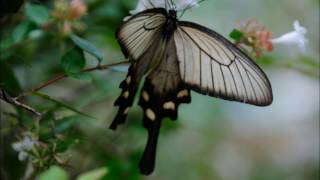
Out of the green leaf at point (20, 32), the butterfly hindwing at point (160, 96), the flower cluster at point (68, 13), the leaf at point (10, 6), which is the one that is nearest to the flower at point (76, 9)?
the flower cluster at point (68, 13)

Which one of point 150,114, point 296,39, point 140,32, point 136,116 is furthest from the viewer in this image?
point 136,116

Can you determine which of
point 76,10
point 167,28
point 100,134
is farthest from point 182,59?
point 100,134

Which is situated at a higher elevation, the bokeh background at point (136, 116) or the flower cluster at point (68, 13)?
the flower cluster at point (68, 13)

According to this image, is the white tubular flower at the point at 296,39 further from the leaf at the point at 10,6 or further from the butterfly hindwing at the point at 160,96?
the leaf at the point at 10,6

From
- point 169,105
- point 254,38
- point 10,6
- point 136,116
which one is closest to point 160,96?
point 169,105

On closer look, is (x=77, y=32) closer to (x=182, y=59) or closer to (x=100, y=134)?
(x=100, y=134)

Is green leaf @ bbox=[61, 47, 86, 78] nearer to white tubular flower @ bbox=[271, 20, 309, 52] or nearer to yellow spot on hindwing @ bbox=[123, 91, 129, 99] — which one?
yellow spot on hindwing @ bbox=[123, 91, 129, 99]

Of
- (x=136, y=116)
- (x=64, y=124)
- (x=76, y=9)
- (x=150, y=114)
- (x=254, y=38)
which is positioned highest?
(x=254, y=38)

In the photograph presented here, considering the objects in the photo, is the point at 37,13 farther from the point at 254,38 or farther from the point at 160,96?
the point at 254,38
